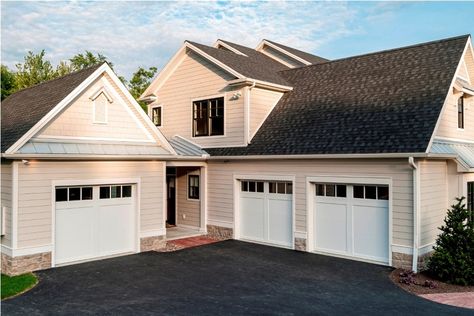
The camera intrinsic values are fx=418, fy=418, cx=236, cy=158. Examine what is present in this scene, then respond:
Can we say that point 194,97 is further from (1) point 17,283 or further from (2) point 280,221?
(1) point 17,283

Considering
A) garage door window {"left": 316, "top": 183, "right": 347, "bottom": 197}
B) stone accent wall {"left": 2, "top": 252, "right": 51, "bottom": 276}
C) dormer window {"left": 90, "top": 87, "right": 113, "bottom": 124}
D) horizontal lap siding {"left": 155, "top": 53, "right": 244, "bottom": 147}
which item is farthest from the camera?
horizontal lap siding {"left": 155, "top": 53, "right": 244, "bottom": 147}

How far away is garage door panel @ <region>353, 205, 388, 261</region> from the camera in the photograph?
1145cm

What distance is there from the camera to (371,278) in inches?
400

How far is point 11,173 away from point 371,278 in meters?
9.29

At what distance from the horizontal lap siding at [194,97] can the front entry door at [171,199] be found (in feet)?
6.46

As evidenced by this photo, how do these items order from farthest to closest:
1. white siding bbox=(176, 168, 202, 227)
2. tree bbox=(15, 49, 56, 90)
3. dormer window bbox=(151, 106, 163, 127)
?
tree bbox=(15, 49, 56, 90) < dormer window bbox=(151, 106, 163, 127) < white siding bbox=(176, 168, 202, 227)

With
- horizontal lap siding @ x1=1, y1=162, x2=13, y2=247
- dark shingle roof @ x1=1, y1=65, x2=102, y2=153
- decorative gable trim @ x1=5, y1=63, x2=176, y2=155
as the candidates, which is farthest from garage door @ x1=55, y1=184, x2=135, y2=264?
dark shingle roof @ x1=1, y1=65, x2=102, y2=153

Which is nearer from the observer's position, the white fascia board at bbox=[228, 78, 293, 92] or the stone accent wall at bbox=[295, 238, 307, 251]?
the stone accent wall at bbox=[295, 238, 307, 251]

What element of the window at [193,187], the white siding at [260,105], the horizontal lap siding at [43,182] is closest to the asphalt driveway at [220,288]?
the horizontal lap siding at [43,182]

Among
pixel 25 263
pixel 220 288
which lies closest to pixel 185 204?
pixel 25 263

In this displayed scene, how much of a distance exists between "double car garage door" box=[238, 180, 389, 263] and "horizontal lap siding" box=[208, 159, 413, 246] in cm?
37

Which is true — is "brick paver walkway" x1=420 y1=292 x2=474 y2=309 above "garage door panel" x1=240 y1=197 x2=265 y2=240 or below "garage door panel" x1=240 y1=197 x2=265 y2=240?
below

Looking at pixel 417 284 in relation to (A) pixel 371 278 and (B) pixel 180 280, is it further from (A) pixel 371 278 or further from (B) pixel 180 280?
(B) pixel 180 280

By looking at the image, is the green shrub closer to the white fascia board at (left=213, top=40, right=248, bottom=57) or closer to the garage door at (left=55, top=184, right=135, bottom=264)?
the garage door at (left=55, top=184, right=135, bottom=264)
